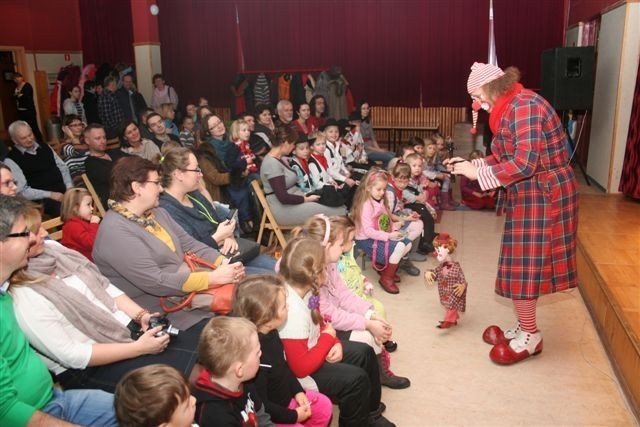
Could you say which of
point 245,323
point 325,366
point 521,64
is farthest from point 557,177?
point 521,64

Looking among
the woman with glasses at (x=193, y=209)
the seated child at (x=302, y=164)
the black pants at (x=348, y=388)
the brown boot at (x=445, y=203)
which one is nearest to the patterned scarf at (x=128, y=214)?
the woman with glasses at (x=193, y=209)

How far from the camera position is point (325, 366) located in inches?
98.2

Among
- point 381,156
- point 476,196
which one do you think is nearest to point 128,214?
point 476,196

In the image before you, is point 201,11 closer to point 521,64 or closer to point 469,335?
point 521,64

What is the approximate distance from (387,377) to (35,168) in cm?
346

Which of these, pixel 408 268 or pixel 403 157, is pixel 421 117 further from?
pixel 408 268

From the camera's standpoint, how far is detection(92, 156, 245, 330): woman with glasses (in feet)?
8.47

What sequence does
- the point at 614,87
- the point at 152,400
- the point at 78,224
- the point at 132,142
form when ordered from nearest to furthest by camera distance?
the point at 152,400
the point at 78,224
the point at 132,142
the point at 614,87

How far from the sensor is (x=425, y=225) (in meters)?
5.25

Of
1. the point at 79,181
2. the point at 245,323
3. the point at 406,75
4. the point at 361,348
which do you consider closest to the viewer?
the point at 245,323

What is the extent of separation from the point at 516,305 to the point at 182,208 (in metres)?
2.02

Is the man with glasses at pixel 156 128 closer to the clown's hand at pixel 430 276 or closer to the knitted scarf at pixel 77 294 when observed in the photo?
the clown's hand at pixel 430 276

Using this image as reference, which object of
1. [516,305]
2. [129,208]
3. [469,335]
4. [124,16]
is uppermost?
[124,16]

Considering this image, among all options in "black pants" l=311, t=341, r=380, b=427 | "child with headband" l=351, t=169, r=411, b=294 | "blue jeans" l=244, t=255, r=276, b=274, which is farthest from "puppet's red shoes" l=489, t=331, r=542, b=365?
"blue jeans" l=244, t=255, r=276, b=274
